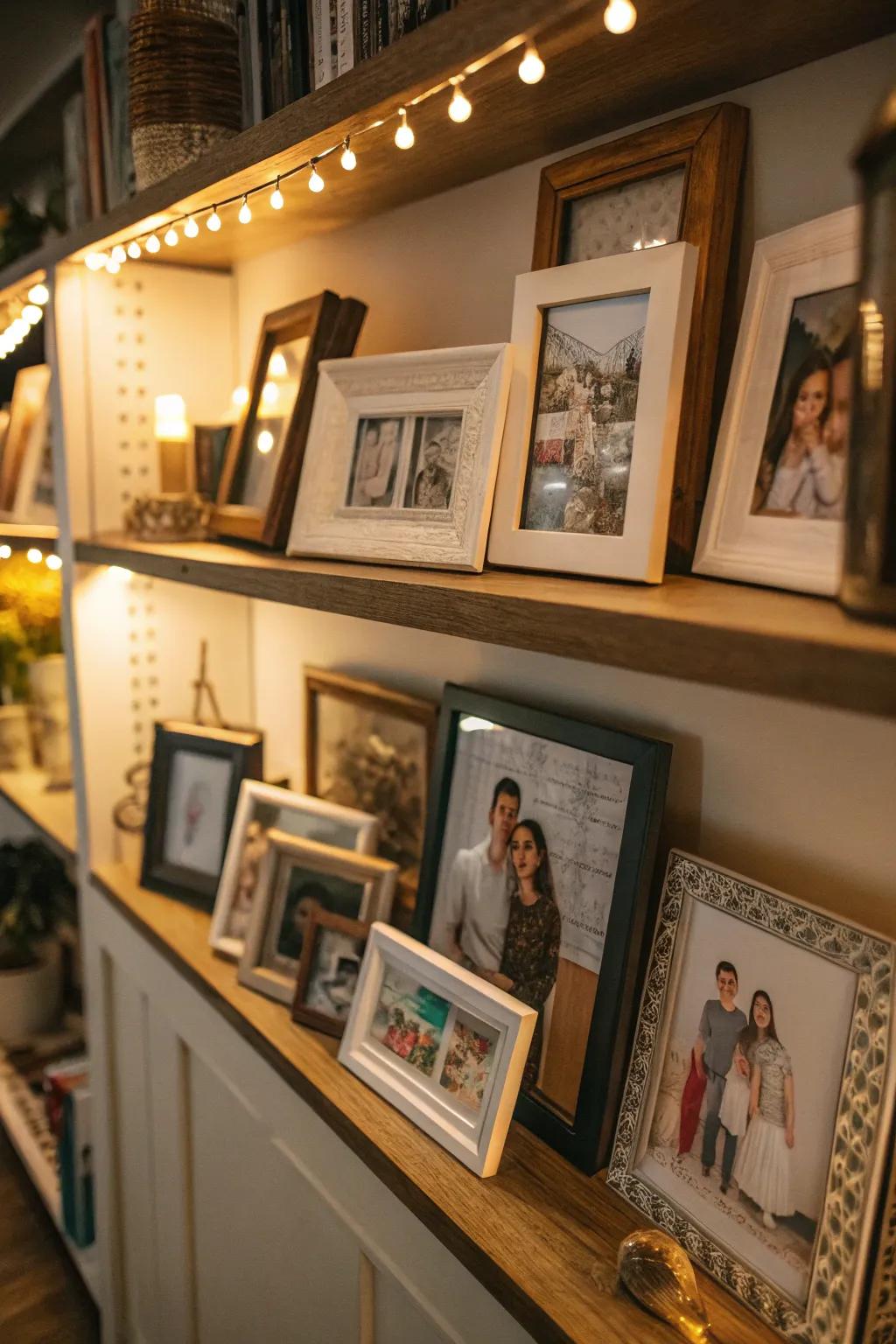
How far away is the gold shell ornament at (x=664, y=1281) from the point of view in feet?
2.11

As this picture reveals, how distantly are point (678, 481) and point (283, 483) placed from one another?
507mm

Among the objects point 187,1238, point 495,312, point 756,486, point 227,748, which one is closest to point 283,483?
point 495,312

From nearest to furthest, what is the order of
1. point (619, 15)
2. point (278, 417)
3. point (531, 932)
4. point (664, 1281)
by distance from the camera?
point (619, 15), point (664, 1281), point (531, 932), point (278, 417)

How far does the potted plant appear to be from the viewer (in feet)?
7.39

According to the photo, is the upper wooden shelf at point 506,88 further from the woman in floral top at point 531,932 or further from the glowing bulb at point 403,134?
the woman in floral top at point 531,932

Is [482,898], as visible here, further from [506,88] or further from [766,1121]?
[506,88]

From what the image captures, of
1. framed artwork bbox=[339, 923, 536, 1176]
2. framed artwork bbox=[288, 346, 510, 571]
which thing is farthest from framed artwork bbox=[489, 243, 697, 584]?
framed artwork bbox=[339, 923, 536, 1176]

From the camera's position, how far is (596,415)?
0.75 m

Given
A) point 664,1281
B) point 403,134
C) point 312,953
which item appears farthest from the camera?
point 312,953

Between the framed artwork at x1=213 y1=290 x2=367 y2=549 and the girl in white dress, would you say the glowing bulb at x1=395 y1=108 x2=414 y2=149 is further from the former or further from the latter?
the girl in white dress

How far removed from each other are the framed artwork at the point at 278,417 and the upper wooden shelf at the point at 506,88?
0.14 metres

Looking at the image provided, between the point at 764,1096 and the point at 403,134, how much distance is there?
822 millimetres

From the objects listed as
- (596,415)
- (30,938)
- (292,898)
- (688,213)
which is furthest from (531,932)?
(30,938)

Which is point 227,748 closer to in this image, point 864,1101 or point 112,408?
point 112,408
